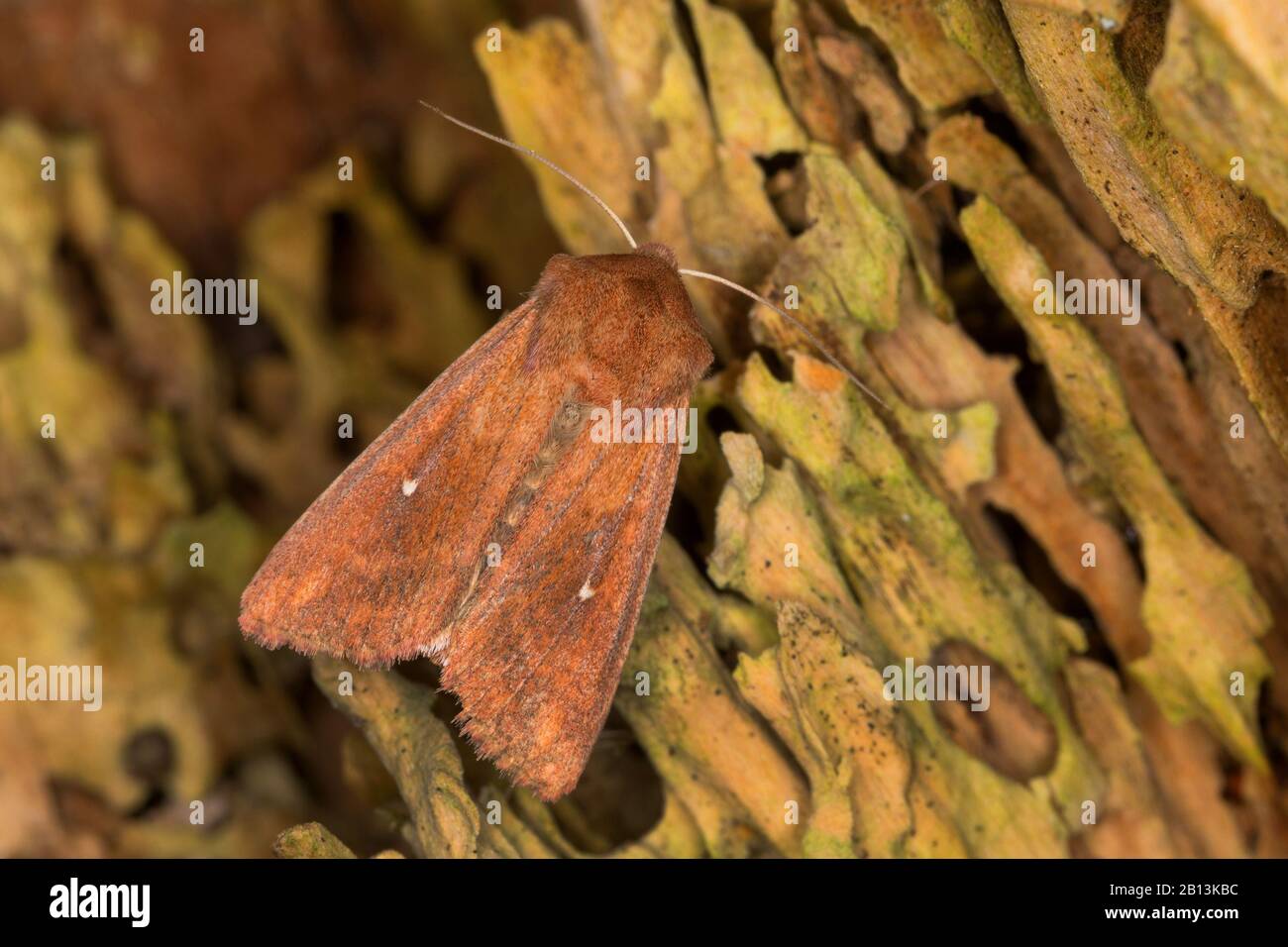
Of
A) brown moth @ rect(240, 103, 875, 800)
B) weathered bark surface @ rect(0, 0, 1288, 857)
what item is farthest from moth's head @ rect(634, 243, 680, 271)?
weathered bark surface @ rect(0, 0, 1288, 857)

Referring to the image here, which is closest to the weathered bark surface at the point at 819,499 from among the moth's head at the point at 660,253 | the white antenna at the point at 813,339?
the white antenna at the point at 813,339

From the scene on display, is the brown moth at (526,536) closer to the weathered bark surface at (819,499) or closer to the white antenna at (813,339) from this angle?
the white antenna at (813,339)

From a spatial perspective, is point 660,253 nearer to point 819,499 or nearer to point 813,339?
point 813,339

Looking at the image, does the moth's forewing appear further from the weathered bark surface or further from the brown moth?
the weathered bark surface

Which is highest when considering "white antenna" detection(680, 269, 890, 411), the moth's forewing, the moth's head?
the moth's head

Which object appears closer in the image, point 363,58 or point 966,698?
point 966,698

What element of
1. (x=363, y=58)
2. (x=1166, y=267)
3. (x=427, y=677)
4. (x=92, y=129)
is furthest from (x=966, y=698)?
(x=92, y=129)

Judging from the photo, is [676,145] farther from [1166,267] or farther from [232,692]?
[232,692]
